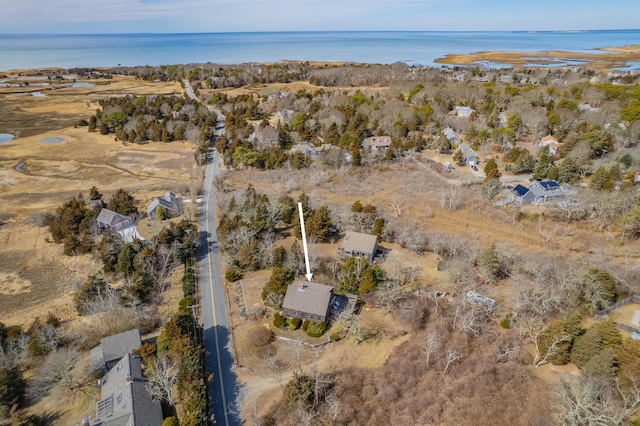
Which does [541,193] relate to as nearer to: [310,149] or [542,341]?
[542,341]

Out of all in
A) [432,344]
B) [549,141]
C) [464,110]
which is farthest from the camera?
[464,110]

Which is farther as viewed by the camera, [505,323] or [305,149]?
[305,149]

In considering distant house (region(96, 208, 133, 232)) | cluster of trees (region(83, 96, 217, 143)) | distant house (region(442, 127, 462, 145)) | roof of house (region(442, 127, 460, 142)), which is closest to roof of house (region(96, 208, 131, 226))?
distant house (region(96, 208, 133, 232))

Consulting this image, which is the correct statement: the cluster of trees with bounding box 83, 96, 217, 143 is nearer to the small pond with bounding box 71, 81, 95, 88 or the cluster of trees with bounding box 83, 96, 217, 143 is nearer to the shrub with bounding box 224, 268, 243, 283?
the shrub with bounding box 224, 268, 243, 283

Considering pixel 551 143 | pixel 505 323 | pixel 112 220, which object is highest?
pixel 551 143

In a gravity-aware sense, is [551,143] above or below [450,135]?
below

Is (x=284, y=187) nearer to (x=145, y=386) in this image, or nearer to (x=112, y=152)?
(x=145, y=386)

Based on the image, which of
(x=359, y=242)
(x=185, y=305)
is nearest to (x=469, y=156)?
(x=359, y=242)
